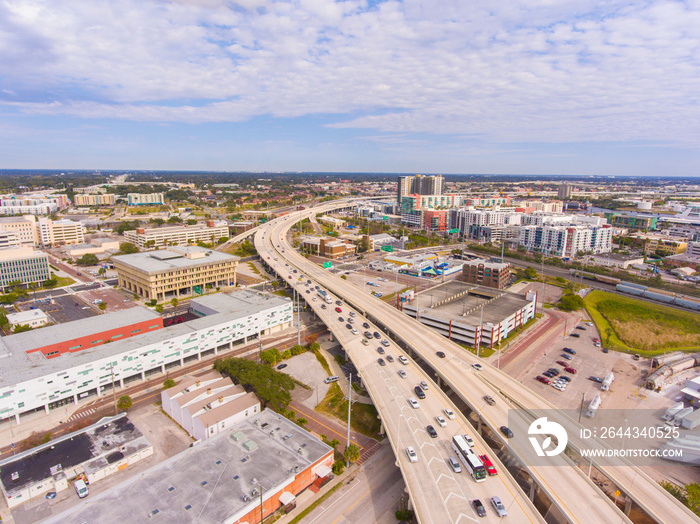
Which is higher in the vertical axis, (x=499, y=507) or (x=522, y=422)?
(x=499, y=507)

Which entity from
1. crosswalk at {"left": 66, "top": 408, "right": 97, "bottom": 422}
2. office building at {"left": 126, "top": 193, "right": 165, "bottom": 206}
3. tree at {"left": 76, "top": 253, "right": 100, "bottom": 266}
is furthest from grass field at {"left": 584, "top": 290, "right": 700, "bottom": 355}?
office building at {"left": 126, "top": 193, "right": 165, "bottom": 206}

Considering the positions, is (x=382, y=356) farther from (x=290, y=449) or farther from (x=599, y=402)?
(x=599, y=402)

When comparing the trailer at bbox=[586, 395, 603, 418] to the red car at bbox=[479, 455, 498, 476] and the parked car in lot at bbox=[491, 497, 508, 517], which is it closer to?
the red car at bbox=[479, 455, 498, 476]

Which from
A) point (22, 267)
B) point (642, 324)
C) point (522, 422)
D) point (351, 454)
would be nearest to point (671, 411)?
point (522, 422)

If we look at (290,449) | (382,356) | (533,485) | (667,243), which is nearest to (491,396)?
(533,485)

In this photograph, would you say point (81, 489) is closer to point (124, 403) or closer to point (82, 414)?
point (124, 403)
